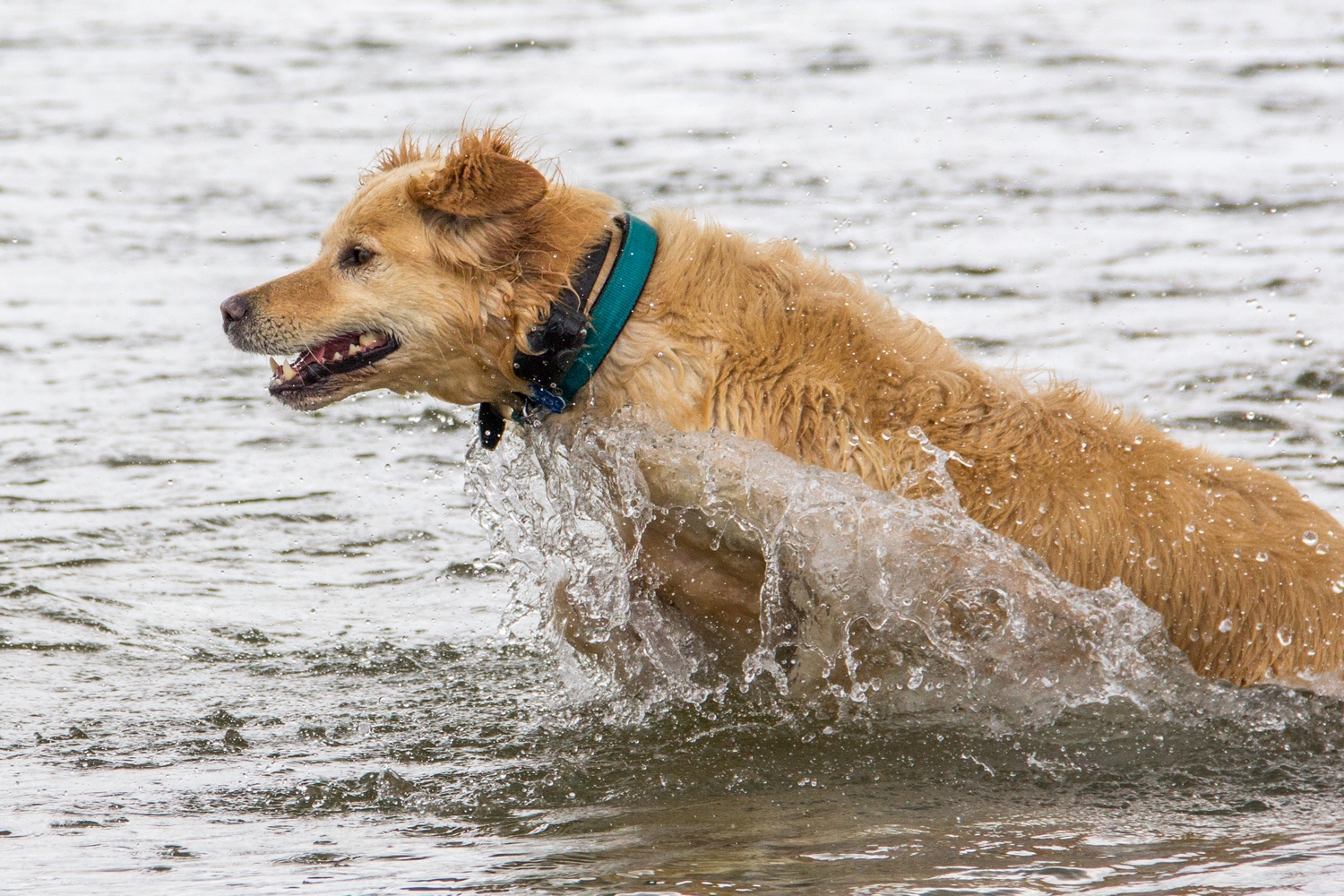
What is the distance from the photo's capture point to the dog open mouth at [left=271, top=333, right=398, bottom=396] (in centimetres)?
543

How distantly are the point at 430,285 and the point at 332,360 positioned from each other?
49cm

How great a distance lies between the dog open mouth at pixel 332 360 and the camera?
17.8ft

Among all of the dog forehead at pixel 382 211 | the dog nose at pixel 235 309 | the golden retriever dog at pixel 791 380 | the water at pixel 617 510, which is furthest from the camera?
the dog nose at pixel 235 309

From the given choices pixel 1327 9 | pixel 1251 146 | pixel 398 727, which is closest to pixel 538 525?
pixel 398 727

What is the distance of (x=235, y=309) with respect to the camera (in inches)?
217

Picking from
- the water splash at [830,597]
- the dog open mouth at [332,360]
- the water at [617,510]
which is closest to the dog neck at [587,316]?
the water splash at [830,597]

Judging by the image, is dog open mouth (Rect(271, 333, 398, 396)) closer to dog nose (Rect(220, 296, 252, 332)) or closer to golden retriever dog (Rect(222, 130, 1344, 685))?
golden retriever dog (Rect(222, 130, 1344, 685))

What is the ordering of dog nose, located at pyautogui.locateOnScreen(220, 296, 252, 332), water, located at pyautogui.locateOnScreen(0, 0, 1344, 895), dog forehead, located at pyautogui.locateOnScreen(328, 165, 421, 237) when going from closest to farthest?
water, located at pyautogui.locateOnScreen(0, 0, 1344, 895)
dog forehead, located at pyautogui.locateOnScreen(328, 165, 421, 237)
dog nose, located at pyautogui.locateOnScreen(220, 296, 252, 332)

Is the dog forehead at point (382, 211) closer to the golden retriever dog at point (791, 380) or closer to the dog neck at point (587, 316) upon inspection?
the golden retriever dog at point (791, 380)

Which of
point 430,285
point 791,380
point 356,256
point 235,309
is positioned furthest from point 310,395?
point 791,380

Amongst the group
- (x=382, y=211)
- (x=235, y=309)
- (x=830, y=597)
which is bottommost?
(x=830, y=597)

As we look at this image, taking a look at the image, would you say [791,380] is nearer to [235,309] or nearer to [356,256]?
[356,256]

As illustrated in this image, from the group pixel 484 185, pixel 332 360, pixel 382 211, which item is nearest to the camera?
pixel 484 185

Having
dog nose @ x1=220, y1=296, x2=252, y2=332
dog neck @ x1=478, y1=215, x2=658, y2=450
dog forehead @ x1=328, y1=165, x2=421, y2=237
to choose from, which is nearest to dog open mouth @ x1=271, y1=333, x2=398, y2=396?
dog nose @ x1=220, y1=296, x2=252, y2=332
